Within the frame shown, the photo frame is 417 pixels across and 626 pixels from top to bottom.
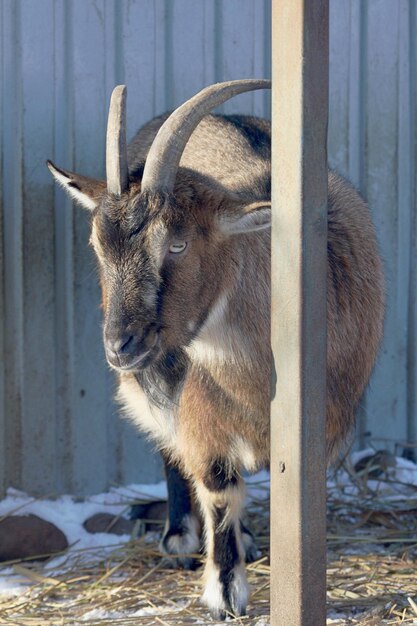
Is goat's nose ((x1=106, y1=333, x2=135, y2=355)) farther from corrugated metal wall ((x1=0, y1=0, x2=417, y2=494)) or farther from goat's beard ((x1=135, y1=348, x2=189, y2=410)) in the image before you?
corrugated metal wall ((x1=0, y1=0, x2=417, y2=494))

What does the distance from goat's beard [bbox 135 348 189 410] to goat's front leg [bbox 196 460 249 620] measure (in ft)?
→ 1.11

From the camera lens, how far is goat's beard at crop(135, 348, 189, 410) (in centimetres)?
411

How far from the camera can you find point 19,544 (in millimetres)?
4984

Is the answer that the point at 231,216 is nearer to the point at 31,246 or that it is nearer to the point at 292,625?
the point at 292,625

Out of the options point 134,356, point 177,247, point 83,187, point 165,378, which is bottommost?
point 165,378

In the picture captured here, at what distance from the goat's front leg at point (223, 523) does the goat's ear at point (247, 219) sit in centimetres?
104

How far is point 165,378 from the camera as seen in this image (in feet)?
13.8

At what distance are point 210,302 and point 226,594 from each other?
47.1 inches

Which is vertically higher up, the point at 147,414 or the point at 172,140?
the point at 172,140

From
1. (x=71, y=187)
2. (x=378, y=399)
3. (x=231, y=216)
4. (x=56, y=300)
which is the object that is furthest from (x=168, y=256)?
(x=378, y=399)

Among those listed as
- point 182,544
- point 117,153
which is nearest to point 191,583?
point 182,544

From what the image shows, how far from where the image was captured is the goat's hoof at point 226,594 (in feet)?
14.0

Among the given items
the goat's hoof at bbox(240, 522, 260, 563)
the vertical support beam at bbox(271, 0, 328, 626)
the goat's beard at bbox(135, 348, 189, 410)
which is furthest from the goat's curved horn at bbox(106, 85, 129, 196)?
the goat's hoof at bbox(240, 522, 260, 563)

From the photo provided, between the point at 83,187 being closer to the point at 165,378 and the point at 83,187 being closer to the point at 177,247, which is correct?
the point at 177,247
